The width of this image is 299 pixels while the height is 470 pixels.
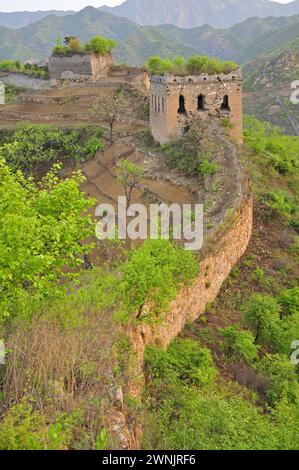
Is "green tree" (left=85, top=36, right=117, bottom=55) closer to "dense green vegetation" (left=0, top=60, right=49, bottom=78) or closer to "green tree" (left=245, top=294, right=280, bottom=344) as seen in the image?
"dense green vegetation" (left=0, top=60, right=49, bottom=78)

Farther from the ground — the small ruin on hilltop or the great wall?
the small ruin on hilltop

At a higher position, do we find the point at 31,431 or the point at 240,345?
the point at 31,431

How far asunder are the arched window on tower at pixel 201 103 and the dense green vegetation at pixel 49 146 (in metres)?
10.4

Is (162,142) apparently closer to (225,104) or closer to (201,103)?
(201,103)

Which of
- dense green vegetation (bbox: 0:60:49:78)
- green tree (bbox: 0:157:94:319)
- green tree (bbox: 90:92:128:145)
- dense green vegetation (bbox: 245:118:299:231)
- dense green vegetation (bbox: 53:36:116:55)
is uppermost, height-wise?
dense green vegetation (bbox: 53:36:116:55)

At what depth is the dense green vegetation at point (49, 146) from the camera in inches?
1649

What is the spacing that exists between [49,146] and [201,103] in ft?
54.9

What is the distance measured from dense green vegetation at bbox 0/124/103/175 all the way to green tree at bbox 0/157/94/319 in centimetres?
2826

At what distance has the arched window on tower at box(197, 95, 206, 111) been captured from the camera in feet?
105

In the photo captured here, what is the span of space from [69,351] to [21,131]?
Answer: 3965cm

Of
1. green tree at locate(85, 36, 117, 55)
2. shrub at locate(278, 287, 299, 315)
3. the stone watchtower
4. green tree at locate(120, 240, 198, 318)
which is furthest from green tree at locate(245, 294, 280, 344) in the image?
green tree at locate(85, 36, 117, 55)

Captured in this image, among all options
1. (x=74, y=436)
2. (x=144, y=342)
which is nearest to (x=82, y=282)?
(x=144, y=342)

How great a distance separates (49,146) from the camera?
4488 cm

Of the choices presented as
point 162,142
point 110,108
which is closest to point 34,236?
point 162,142
